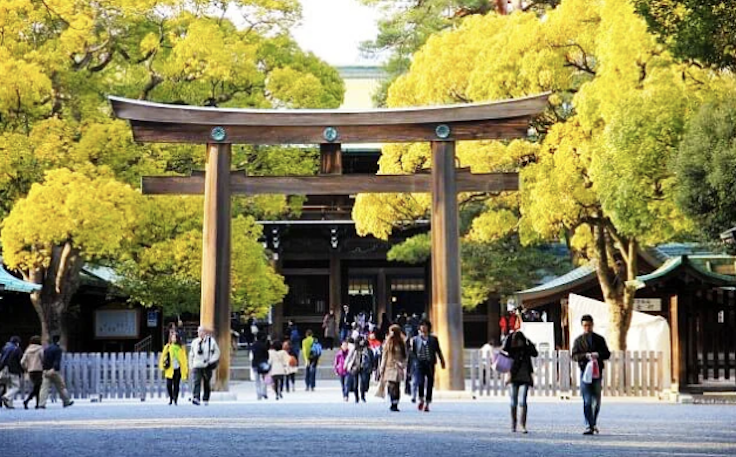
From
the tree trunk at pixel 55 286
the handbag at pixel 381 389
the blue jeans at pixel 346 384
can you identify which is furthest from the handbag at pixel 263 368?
the tree trunk at pixel 55 286

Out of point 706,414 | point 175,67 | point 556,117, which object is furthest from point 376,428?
point 175,67

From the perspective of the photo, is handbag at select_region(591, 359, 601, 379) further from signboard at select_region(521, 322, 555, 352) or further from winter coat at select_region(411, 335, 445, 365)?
signboard at select_region(521, 322, 555, 352)

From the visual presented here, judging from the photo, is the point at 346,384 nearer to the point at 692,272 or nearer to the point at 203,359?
the point at 203,359

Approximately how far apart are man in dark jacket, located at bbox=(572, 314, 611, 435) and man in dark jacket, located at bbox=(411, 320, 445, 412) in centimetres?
496

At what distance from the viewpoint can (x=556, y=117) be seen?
2969cm

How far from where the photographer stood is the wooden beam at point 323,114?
27.1m

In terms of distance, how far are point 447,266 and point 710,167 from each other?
704cm

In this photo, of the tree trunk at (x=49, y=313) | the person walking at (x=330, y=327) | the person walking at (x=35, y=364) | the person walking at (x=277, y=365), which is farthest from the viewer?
the person walking at (x=330, y=327)

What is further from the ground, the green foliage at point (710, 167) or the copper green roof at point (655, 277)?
the green foliage at point (710, 167)

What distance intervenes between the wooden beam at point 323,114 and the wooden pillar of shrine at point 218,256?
2.36ft

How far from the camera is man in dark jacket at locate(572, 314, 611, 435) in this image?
54.6ft

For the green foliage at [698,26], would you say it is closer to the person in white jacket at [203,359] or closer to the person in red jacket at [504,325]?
the person in white jacket at [203,359]

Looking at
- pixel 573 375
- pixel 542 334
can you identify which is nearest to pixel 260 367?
pixel 573 375

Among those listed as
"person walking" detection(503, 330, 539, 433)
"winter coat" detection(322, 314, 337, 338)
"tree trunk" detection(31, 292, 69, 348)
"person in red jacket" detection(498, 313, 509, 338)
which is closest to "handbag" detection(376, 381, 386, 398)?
"person walking" detection(503, 330, 539, 433)
